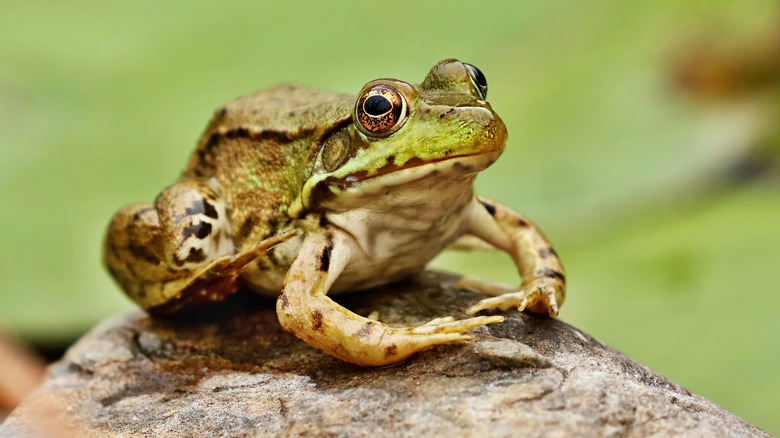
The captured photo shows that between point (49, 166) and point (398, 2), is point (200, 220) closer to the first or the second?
point (49, 166)

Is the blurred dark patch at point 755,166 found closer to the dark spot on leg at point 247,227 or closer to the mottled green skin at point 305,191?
the mottled green skin at point 305,191

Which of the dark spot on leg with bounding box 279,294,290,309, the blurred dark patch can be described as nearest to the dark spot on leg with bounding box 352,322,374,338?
the dark spot on leg with bounding box 279,294,290,309

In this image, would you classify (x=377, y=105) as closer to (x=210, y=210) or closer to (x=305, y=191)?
(x=305, y=191)

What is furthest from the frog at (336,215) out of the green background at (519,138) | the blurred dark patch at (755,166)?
the blurred dark patch at (755,166)

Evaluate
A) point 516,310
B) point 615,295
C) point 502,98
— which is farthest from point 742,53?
point 516,310

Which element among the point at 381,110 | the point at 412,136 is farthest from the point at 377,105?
the point at 412,136

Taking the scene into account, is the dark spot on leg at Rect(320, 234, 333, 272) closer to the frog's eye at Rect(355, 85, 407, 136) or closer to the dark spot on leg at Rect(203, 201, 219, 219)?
the frog's eye at Rect(355, 85, 407, 136)

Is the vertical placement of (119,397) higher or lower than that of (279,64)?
lower
